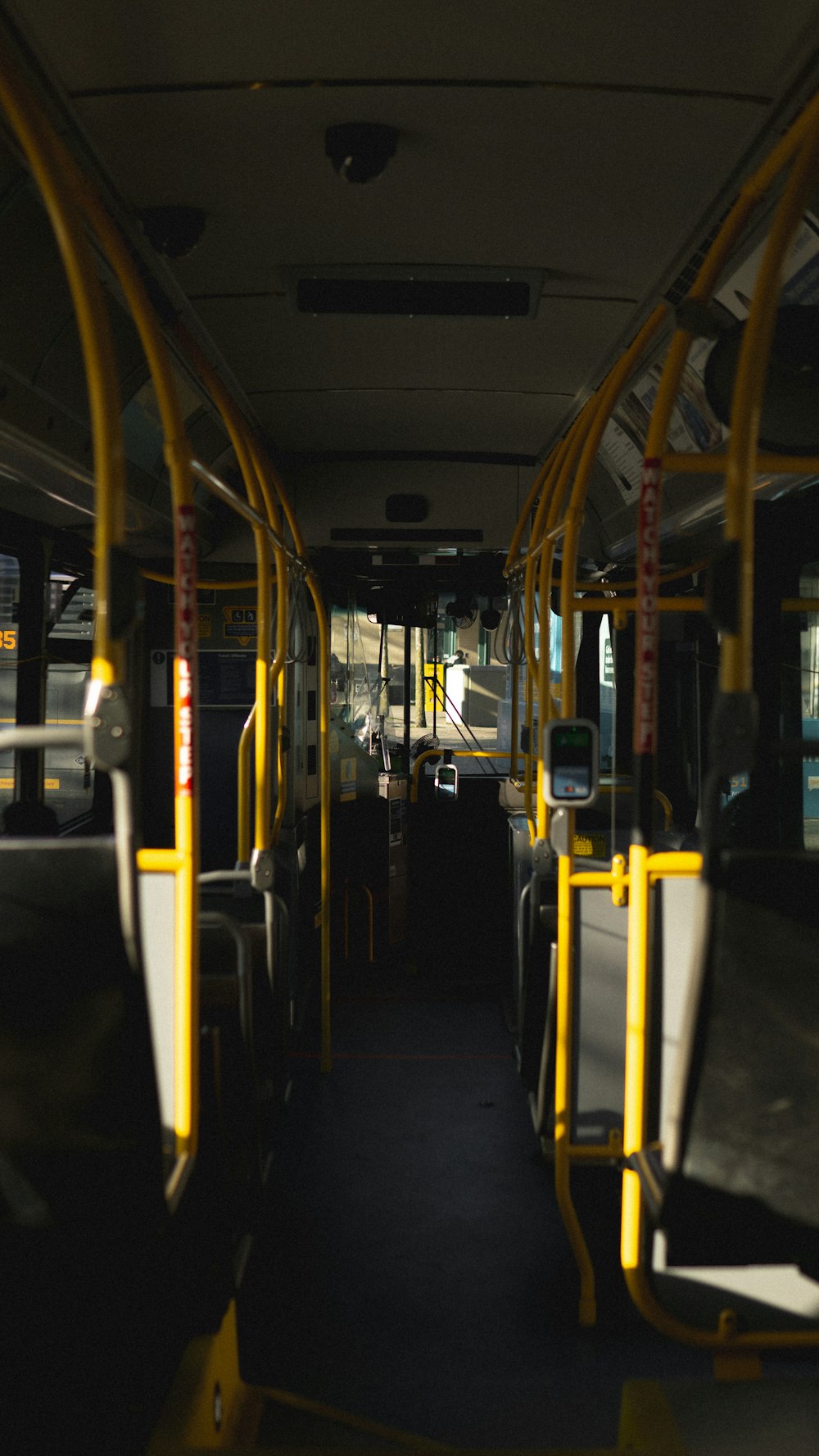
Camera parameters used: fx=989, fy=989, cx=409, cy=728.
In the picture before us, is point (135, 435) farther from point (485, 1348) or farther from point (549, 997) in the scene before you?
point (485, 1348)

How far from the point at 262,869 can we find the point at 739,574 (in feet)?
6.42

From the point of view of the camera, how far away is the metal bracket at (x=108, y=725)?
1.68 m

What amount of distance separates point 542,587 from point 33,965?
2588mm

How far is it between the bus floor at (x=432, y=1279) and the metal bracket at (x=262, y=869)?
1.31m

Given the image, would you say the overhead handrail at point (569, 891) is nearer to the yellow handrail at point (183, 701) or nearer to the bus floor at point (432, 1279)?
the bus floor at point (432, 1279)

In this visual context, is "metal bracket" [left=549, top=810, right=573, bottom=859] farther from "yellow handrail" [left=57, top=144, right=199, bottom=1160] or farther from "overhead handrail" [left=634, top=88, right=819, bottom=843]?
"yellow handrail" [left=57, top=144, right=199, bottom=1160]

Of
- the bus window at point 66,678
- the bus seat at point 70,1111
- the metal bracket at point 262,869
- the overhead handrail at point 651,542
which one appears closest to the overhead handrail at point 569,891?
the overhead handrail at point 651,542

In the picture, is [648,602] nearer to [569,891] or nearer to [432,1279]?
[569,891]

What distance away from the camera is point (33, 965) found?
1.66 m

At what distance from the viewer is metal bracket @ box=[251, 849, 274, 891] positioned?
126 inches

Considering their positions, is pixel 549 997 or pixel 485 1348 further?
pixel 549 997

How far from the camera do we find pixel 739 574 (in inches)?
69.1

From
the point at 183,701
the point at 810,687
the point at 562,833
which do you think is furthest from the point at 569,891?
the point at 810,687

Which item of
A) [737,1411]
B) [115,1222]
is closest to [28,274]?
[115,1222]
